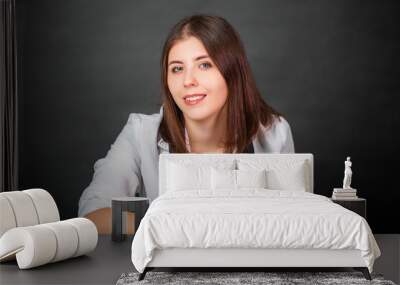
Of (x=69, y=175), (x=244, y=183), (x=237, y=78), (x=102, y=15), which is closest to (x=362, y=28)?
(x=237, y=78)

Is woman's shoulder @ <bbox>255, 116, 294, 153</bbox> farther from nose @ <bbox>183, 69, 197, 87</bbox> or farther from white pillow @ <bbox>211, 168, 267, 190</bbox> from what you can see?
nose @ <bbox>183, 69, 197, 87</bbox>

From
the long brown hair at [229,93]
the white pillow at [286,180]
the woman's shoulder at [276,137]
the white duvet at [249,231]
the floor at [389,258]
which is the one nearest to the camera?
the white duvet at [249,231]

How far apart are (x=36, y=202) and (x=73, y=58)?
1963 millimetres

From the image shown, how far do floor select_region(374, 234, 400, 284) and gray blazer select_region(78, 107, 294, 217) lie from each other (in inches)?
50.2

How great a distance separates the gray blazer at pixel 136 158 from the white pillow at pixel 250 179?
586 millimetres

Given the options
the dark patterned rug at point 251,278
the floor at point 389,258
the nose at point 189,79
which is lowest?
the floor at point 389,258

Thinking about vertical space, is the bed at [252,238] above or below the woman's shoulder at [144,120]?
below

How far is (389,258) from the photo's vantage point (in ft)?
17.5

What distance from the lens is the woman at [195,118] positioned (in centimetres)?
637

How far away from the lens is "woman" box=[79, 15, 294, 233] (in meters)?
6.37

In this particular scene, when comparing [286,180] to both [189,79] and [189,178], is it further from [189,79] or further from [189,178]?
[189,79]

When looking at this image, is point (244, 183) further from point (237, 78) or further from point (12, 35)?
point (12, 35)

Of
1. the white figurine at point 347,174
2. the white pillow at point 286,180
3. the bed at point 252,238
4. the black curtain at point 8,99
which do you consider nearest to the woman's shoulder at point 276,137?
the white pillow at point 286,180

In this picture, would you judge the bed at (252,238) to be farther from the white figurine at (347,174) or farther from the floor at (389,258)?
the white figurine at (347,174)
